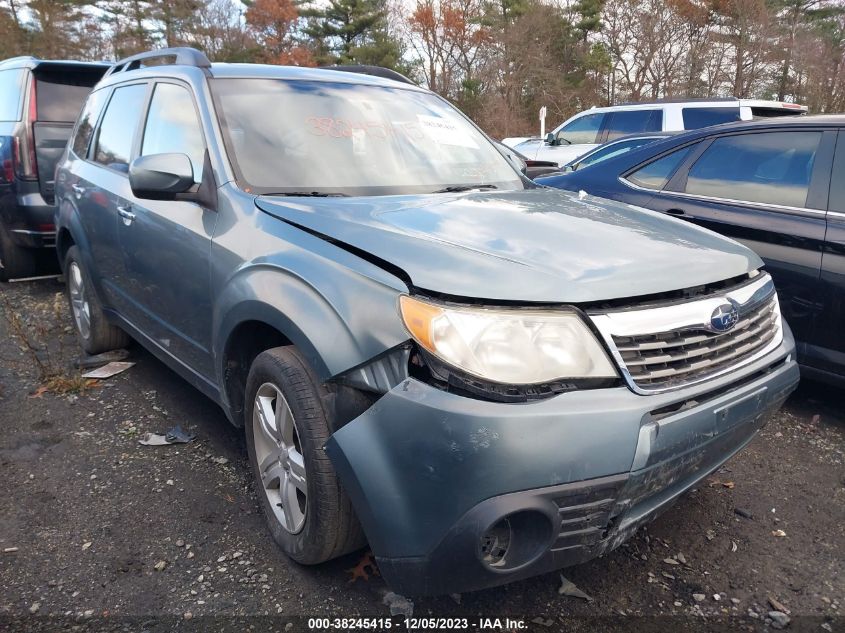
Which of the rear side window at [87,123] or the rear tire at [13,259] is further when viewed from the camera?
the rear tire at [13,259]

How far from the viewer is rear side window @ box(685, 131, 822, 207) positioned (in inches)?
143

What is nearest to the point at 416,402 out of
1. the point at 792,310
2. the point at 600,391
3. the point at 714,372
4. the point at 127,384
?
the point at 600,391

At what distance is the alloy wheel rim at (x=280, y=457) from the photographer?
2.22 m

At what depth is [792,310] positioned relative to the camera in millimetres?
3449

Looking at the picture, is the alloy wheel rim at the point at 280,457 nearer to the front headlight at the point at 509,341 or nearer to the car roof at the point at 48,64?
the front headlight at the point at 509,341

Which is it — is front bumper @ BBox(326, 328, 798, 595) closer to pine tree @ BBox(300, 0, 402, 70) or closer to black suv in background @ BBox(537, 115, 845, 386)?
black suv in background @ BBox(537, 115, 845, 386)

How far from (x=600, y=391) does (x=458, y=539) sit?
21.4 inches

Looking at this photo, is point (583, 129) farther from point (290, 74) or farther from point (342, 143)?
point (342, 143)

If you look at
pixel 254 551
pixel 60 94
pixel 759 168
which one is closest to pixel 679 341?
pixel 254 551

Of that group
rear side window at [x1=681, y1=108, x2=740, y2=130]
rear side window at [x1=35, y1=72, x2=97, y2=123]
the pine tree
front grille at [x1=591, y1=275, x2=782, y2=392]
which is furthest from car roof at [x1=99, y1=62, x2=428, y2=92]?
the pine tree

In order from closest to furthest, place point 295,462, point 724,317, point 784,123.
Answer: point 724,317
point 295,462
point 784,123

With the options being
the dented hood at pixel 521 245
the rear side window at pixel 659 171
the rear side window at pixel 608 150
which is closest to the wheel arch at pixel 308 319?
the dented hood at pixel 521 245

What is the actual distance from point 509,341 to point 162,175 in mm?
1656

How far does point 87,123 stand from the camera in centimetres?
438
